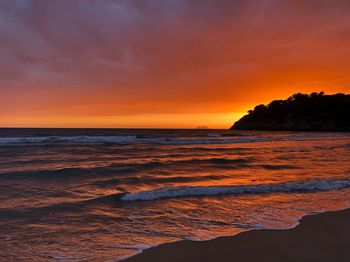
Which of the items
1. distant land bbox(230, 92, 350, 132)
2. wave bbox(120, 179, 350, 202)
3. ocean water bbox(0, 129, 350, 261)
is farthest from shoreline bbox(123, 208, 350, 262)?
distant land bbox(230, 92, 350, 132)

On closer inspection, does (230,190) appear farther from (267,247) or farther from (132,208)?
(267,247)

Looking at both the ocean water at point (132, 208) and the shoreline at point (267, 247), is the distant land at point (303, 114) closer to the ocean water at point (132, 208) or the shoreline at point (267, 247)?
the ocean water at point (132, 208)

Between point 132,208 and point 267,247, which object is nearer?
point 267,247

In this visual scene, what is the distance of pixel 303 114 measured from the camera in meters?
116

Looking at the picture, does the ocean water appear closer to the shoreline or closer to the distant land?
the shoreline

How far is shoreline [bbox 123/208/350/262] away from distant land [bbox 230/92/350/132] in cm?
10257

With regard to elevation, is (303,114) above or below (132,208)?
above

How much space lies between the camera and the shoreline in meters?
4.91

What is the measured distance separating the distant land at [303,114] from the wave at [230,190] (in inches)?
3814

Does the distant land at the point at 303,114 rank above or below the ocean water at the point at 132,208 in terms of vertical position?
above

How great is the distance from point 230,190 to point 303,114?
113m

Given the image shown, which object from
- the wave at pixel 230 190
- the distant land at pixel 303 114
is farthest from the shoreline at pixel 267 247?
the distant land at pixel 303 114

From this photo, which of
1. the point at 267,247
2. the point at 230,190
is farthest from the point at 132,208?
the point at 267,247

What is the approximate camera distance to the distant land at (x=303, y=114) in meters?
105
